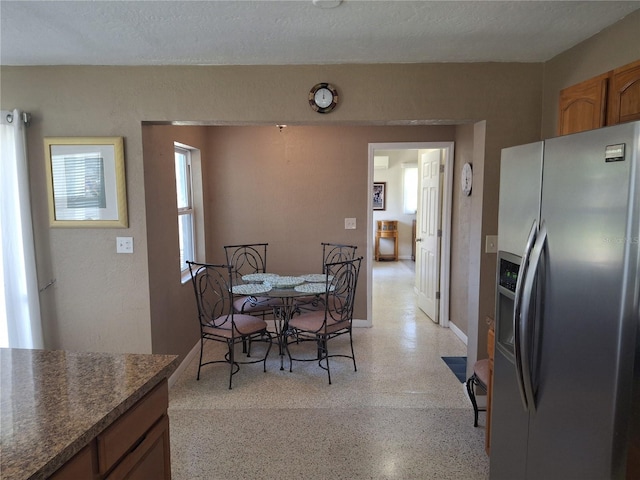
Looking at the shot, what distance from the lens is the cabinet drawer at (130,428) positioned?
1.20m

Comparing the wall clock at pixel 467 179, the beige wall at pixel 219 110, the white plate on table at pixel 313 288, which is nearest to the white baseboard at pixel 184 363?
the beige wall at pixel 219 110

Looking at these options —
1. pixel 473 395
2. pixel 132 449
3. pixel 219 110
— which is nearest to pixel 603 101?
pixel 473 395

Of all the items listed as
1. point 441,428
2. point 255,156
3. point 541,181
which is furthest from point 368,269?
point 541,181

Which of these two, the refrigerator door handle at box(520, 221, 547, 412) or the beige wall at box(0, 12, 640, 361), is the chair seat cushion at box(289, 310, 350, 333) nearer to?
the beige wall at box(0, 12, 640, 361)

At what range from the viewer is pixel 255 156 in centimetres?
450

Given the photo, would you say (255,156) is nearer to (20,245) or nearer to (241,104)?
(241,104)

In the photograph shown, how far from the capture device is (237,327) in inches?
130

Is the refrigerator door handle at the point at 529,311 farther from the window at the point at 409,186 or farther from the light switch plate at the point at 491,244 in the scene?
the window at the point at 409,186

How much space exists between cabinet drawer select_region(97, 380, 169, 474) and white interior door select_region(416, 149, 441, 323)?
378 cm

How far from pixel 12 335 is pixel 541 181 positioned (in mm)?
3187

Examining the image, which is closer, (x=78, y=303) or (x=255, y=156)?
(x=78, y=303)

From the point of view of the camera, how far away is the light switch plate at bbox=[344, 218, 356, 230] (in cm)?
456

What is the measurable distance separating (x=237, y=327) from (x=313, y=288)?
2.31 ft

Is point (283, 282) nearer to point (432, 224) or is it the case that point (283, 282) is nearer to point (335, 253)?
point (335, 253)
